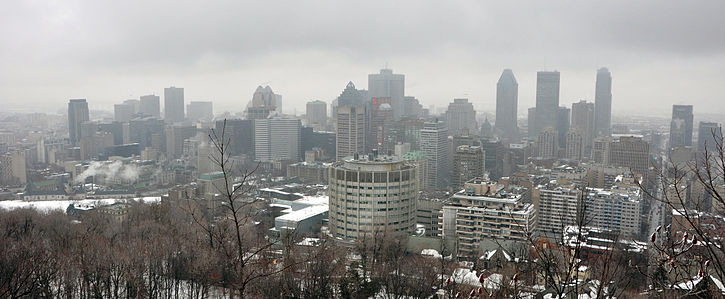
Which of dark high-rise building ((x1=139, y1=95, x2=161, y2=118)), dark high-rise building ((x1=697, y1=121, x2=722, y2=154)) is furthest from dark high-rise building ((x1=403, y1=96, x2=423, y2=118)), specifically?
dark high-rise building ((x1=697, y1=121, x2=722, y2=154))

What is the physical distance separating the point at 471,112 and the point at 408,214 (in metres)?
32.5

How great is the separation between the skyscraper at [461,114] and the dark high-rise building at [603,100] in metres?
9.01

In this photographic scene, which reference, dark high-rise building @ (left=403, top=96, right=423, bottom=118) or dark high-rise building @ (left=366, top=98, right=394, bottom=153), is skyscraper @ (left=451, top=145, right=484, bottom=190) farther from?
dark high-rise building @ (left=403, top=96, right=423, bottom=118)

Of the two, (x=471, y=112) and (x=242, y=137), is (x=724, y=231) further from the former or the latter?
(x=471, y=112)

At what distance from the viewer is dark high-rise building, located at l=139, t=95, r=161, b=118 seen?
151 feet

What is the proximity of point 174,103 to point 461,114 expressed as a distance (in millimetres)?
25034

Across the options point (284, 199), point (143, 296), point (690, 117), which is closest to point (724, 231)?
point (143, 296)

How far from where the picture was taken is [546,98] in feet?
146

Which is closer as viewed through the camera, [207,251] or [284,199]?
[207,251]

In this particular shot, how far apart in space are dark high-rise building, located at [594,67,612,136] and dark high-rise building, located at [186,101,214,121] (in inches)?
1236

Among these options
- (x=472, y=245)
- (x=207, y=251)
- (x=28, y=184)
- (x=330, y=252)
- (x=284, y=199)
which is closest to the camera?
(x=207, y=251)

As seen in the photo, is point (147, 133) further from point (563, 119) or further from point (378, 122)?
point (563, 119)

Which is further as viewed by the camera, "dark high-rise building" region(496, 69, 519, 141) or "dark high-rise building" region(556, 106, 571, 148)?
"dark high-rise building" region(496, 69, 519, 141)

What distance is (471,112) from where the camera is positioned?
148ft
